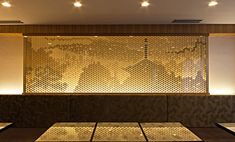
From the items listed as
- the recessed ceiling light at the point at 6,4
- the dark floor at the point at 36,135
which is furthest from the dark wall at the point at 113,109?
the recessed ceiling light at the point at 6,4

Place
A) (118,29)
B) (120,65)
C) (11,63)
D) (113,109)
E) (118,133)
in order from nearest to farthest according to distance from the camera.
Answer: (118,133) → (113,109) → (118,29) → (120,65) → (11,63)

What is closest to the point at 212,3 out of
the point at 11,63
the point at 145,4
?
the point at 145,4

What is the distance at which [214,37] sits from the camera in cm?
636

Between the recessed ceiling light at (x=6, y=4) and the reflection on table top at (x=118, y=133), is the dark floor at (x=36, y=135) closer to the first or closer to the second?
the reflection on table top at (x=118, y=133)

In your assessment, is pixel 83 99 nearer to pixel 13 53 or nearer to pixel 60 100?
pixel 60 100

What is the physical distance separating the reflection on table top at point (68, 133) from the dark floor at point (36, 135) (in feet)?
6.32

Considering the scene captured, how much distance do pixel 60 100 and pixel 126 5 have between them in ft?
8.51

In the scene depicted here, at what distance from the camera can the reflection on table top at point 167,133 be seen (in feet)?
8.65

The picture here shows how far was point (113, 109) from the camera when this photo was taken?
5.86 metres

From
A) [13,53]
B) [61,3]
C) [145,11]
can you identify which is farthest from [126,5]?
[13,53]

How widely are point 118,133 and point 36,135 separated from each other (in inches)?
112

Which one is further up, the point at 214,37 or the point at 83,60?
the point at 214,37

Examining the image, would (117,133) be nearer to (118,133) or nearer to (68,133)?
(118,133)

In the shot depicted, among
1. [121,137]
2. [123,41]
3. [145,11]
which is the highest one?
[145,11]
